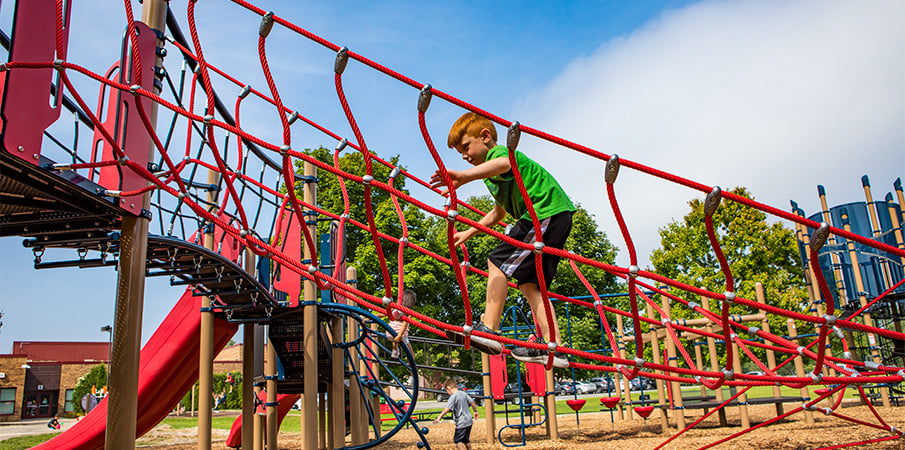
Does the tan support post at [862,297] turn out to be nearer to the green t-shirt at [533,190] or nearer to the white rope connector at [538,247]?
the green t-shirt at [533,190]

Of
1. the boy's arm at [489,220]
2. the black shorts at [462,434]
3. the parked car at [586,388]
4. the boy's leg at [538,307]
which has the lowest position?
the parked car at [586,388]

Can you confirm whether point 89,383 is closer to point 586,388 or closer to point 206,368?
point 206,368

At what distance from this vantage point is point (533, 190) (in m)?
3.33

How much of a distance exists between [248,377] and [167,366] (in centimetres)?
90

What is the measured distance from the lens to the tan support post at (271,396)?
22.7 feet

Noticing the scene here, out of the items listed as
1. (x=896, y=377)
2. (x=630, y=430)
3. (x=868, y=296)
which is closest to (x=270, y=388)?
(x=896, y=377)

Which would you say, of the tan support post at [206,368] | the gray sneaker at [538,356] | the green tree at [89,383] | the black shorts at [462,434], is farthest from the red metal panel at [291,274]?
the green tree at [89,383]

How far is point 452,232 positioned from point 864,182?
13219mm

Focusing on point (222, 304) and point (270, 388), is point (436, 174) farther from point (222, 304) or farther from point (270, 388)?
point (270, 388)

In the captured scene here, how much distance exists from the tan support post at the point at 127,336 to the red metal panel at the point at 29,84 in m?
0.55

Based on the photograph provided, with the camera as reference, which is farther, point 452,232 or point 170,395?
point 170,395

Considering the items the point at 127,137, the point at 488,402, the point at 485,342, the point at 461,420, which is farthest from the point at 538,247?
the point at 488,402

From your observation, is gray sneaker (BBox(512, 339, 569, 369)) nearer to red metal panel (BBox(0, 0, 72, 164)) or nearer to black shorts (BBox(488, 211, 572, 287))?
black shorts (BBox(488, 211, 572, 287))

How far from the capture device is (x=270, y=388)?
6.96 m
